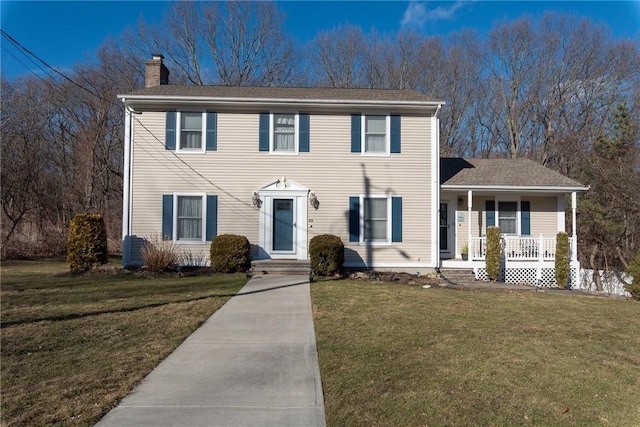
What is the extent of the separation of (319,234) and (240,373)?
8882 mm

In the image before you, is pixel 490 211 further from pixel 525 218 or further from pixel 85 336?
Result: pixel 85 336

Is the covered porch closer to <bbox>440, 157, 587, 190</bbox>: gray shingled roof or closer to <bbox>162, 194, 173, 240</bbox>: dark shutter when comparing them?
<bbox>440, 157, 587, 190</bbox>: gray shingled roof

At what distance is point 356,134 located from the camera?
44.2ft

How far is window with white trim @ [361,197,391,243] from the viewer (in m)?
13.4

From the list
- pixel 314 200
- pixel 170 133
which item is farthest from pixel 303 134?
pixel 170 133

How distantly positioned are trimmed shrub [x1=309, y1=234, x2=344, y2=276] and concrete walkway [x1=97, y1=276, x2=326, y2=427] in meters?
4.89

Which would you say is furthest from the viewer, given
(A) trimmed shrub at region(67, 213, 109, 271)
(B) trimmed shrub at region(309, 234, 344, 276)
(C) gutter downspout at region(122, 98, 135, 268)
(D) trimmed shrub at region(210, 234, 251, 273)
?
(C) gutter downspout at region(122, 98, 135, 268)

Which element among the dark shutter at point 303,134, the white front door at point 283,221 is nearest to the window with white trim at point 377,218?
the white front door at point 283,221

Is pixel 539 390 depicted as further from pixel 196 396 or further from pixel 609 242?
pixel 609 242

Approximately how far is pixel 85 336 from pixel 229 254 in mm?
6639

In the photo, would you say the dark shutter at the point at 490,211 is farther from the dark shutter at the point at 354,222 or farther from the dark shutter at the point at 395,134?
the dark shutter at the point at 354,222

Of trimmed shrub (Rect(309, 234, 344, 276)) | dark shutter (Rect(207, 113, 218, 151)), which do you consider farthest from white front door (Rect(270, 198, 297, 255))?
dark shutter (Rect(207, 113, 218, 151))

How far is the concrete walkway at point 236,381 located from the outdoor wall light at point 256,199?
6.53 m

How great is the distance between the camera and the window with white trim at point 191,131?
13.3m
